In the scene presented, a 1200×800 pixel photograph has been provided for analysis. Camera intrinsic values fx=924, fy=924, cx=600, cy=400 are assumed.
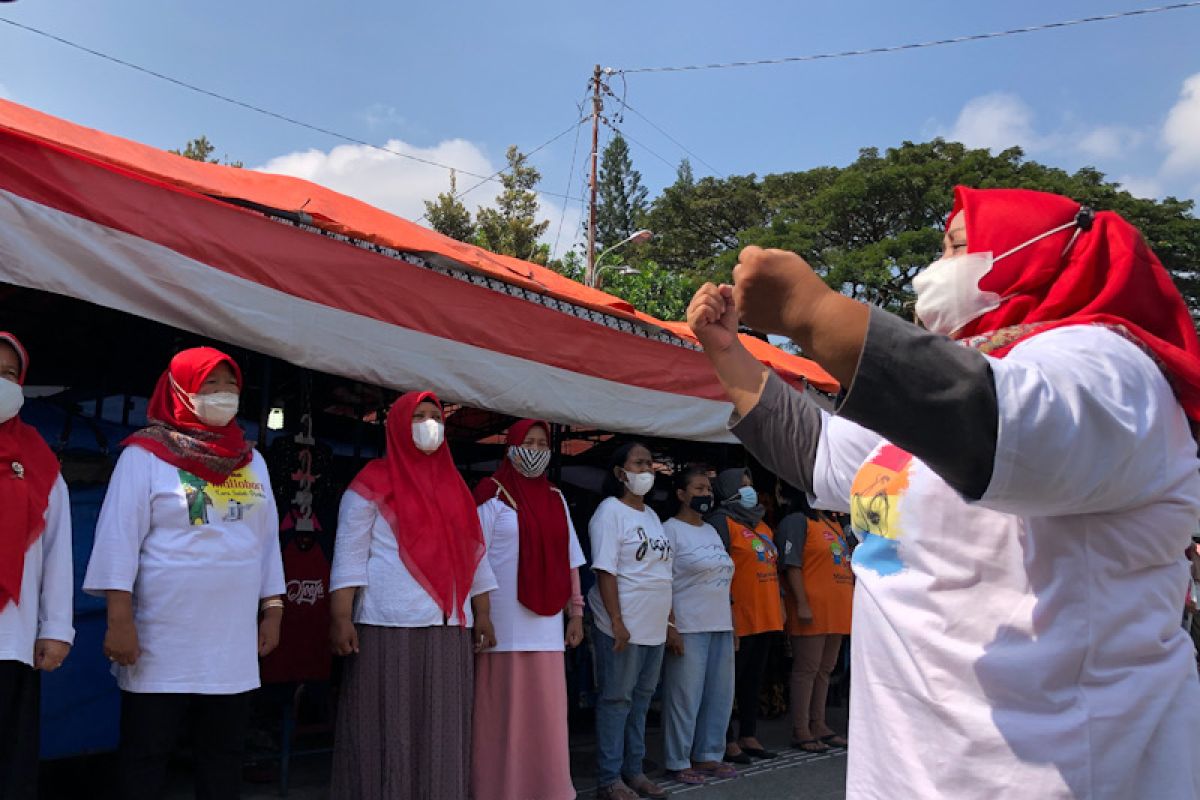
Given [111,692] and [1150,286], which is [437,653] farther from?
[1150,286]

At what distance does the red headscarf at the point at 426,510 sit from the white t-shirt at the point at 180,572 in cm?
69

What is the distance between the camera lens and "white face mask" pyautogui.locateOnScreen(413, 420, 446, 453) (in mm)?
4289

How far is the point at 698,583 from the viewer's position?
5.64m

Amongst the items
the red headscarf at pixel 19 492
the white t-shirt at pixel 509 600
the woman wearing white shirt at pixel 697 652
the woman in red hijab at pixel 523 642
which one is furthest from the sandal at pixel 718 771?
the red headscarf at pixel 19 492

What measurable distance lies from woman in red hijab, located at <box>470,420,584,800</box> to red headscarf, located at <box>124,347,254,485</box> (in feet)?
4.82

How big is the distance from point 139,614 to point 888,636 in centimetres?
290

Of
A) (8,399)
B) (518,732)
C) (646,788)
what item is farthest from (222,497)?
(646,788)

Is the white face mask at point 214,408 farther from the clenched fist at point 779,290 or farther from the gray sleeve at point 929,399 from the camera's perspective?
the gray sleeve at point 929,399

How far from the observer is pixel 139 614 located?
3.36 meters

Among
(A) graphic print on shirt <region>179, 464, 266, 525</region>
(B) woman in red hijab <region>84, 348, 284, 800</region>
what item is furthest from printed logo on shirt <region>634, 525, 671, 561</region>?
(A) graphic print on shirt <region>179, 464, 266, 525</region>

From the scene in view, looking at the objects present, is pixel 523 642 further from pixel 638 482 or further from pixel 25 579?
pixel 25 579

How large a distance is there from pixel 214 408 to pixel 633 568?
2504 millimetres

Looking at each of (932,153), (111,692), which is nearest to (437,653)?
(111,692)

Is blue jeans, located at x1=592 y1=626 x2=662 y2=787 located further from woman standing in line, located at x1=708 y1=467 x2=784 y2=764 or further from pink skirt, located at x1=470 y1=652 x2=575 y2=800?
woman standing in line, located at x1=708 y1=467 x2=784 y2=764
